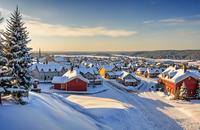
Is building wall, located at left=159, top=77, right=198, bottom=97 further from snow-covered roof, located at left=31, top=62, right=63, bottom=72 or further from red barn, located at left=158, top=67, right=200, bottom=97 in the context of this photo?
snow-covered roof, located at left=31, top=62, right=63, bottom=72

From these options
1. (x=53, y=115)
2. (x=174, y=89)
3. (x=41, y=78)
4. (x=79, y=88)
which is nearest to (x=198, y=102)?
(x=174, y=89)

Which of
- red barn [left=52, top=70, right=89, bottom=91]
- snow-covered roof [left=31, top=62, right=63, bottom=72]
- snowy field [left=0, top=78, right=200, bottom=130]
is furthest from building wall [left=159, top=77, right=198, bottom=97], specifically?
snow-covered roof [left=31, top=62, right=63, bottom=72]

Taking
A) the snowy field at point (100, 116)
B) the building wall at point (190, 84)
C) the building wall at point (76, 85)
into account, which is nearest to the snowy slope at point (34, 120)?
the snowy field at point (100, 116)

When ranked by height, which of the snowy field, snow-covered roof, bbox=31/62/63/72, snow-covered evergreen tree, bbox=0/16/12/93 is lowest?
the snowy field

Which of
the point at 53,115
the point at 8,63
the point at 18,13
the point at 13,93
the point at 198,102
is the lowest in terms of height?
the point at 198,102

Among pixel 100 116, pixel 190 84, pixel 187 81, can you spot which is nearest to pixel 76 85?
pixel 187 81

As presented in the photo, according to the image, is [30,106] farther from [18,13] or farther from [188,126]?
[188,126]
